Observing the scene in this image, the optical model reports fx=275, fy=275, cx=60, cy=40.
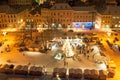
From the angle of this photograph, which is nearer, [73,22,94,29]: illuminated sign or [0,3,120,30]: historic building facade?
[0,3,120,30]: historic building facade

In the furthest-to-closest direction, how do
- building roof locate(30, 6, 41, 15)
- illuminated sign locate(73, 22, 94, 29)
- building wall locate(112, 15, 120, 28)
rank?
building roof locate(30, 6, 41, 15) → illuminated sign locate(73, 22, 94, 29) → building wall locate(112, 15, 120, 28)

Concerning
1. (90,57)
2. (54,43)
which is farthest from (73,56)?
(54,43)

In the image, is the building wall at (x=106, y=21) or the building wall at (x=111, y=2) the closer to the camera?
the building wall at (x=106, y=21)

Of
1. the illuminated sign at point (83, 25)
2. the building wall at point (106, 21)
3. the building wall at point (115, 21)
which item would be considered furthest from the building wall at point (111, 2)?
the illuminated sign at point (83, 25)

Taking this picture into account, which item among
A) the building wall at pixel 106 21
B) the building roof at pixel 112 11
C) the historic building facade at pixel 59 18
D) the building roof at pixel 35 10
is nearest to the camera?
the building wall at pixel 106 21

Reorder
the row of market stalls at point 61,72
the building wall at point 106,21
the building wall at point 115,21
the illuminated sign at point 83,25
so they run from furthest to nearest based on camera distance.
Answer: the illuminated sign at point 83,25 → the building wall at point 115,21 → the building wall at point 106,21 → the row of market stalls at point 61,72

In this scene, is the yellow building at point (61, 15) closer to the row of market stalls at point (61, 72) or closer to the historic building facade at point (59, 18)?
the historic building facade at point (59, 18)

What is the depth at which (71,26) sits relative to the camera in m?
127

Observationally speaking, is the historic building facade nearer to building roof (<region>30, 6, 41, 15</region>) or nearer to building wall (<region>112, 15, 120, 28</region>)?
building wall (<region>112, 15, 120, 28</region>)

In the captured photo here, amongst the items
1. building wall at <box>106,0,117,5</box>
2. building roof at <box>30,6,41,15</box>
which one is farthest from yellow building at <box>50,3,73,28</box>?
building wall at <box>106,0,117,5</box>

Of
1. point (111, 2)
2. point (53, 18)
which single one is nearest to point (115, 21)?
point (111, 2)

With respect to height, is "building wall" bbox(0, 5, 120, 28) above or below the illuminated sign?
above

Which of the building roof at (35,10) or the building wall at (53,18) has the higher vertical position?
the building roof at (35,10)

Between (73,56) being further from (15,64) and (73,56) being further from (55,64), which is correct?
(15,64)
